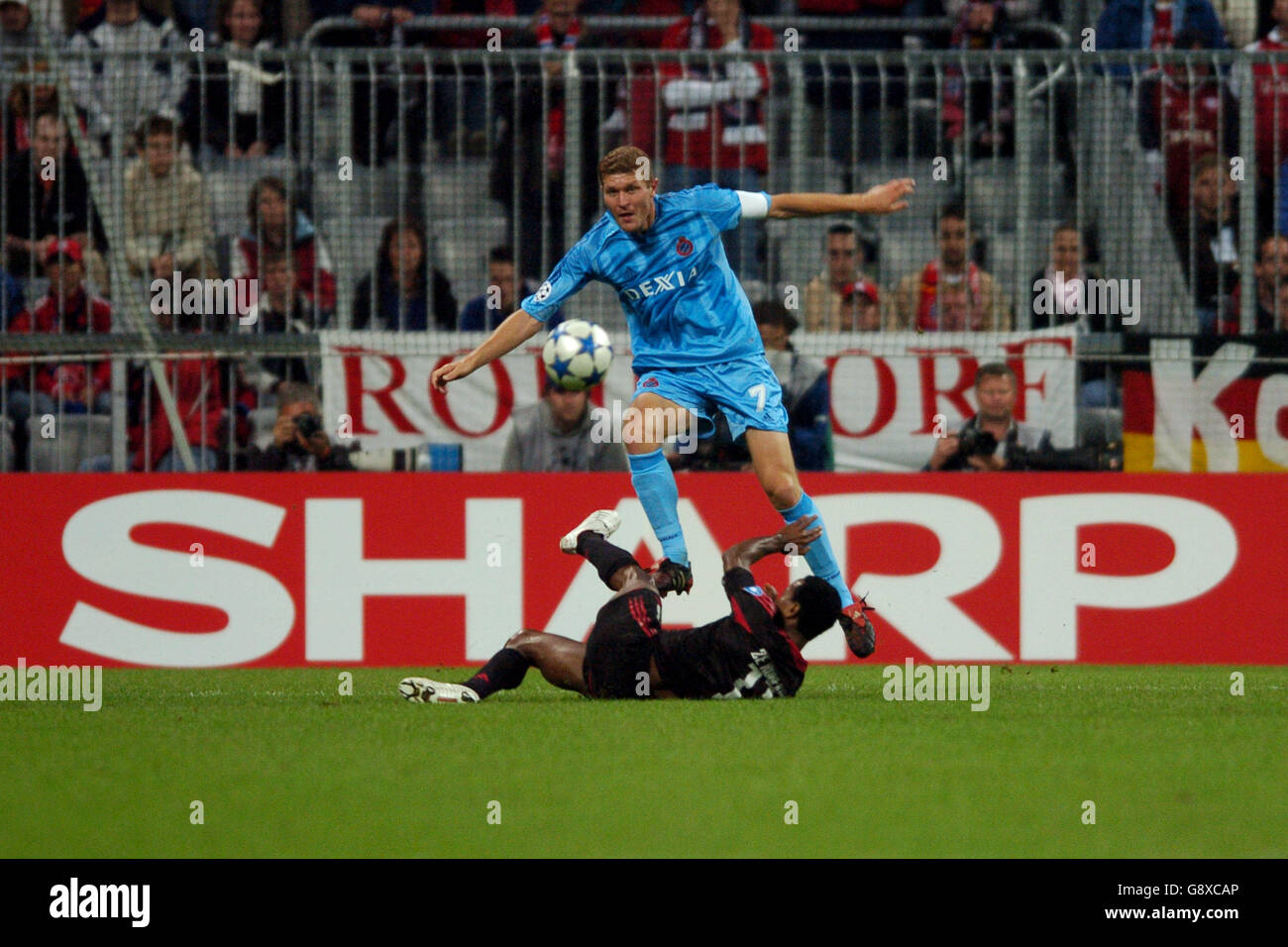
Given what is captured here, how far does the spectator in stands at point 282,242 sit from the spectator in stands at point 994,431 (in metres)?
4.13

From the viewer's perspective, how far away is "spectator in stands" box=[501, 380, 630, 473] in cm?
1181

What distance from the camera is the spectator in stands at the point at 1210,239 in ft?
39.2

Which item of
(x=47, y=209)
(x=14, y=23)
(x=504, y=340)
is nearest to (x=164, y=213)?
(x=47, y=209)

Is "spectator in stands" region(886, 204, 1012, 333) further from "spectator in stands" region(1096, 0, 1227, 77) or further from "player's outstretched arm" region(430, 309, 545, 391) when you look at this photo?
"player's outstretched arm" region(430, 309, 545, 391)

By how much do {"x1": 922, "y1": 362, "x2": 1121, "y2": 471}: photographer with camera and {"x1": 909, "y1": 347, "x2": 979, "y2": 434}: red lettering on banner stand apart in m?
0.07

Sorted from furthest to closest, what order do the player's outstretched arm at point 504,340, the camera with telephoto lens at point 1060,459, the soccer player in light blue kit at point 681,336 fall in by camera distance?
1. the camera with telephoto lens at point 1060,459
2. the soccer player in light blue kit at point 681,336
3. the player's outstretched arm at point 504,340

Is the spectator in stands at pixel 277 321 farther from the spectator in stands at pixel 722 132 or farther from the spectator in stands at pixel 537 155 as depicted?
the spectator in stands at pixel 722 132

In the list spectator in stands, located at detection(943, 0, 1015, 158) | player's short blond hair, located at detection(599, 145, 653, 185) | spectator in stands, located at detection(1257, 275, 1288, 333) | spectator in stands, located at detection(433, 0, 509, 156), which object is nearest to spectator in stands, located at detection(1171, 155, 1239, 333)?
spectator in stands, located at detection(1257, 275, 1288, 333)

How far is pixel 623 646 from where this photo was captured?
824cm

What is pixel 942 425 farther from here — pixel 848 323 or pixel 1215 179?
pixel 1215 179

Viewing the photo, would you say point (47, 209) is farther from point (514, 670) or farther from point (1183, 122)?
point (1183, 122)

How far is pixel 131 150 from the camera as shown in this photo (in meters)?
12.0

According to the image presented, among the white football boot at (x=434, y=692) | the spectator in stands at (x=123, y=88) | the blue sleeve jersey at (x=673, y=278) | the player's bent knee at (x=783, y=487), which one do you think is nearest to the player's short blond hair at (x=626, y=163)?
the blue sleeve jersey at (x=673, y=278)

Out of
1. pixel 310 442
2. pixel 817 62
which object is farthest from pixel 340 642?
pixel 817 62
